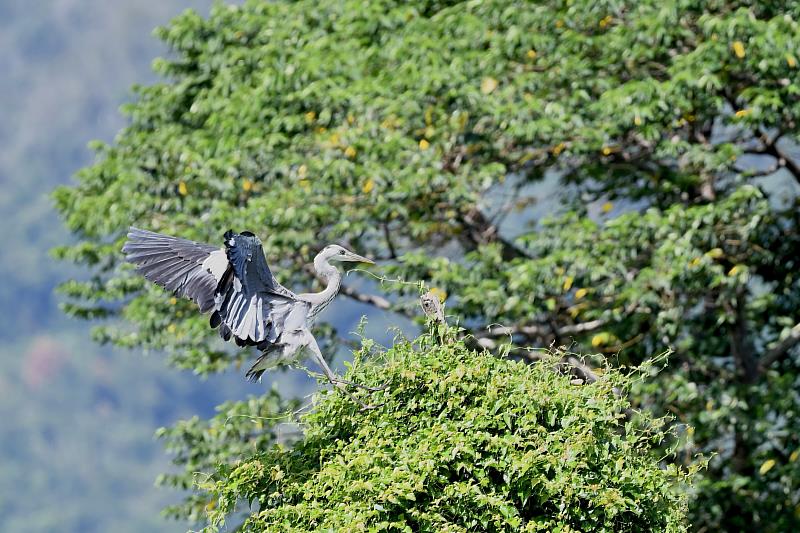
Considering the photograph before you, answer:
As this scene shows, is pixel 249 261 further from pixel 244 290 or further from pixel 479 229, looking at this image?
pixel 479 229

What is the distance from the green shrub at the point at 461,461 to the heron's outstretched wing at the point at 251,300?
39cm

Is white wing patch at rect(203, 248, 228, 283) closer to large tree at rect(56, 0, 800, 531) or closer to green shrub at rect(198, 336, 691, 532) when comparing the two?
green shrub at rect(198, 336, 691, 532)

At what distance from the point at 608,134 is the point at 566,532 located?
4.98 metres

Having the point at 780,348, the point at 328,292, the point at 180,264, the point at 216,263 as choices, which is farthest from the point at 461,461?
the point at 780,348

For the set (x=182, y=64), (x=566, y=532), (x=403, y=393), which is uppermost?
(x=182, y=64)

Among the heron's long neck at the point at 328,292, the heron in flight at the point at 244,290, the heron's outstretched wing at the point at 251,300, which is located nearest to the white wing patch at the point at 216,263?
the heron in flight at the point at 244,290

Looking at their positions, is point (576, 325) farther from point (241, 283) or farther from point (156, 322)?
point (241, 283)

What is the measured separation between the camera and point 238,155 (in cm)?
960

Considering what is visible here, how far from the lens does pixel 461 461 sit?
4.76 m

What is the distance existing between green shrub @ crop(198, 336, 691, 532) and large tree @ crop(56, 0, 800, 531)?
3.59 metres

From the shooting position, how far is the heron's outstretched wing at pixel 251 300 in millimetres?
5051

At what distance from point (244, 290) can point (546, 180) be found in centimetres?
572

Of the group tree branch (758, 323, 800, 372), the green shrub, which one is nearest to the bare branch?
tree branch (758, 323, 800, 372)

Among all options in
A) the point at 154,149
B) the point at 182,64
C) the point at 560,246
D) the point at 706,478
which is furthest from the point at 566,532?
the point at 182,64
